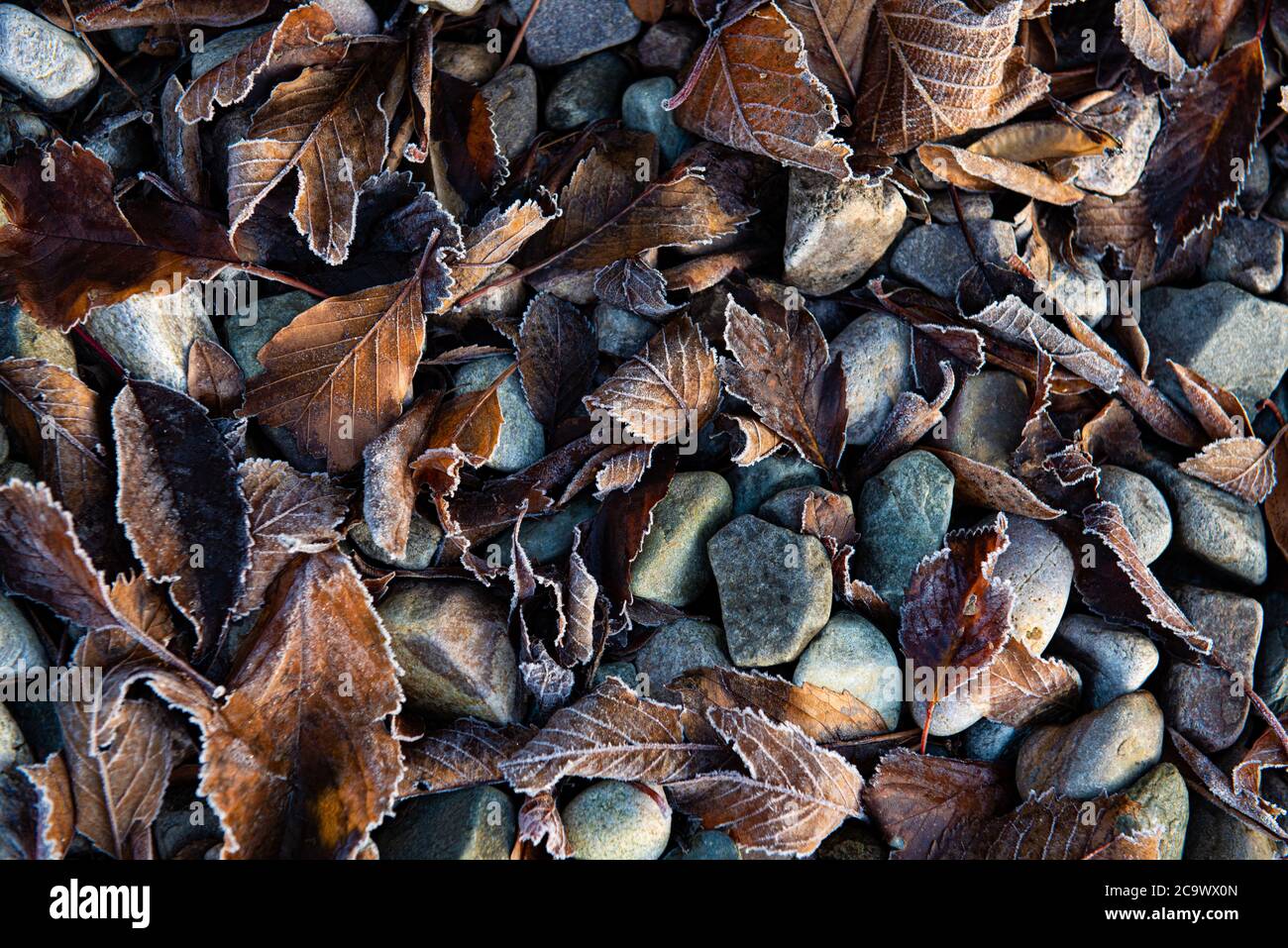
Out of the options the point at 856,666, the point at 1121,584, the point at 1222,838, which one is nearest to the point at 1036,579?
the point at 1121,584

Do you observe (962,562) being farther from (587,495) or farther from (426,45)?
(426,45)

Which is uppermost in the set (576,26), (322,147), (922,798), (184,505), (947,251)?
(576,26)

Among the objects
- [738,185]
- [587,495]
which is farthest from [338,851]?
[738,185]

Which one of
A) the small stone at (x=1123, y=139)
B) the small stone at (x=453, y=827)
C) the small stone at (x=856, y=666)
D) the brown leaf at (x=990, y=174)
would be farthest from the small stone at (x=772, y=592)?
the small stone at (x=1123, y=139)

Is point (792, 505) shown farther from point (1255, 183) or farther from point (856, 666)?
point (1255, 183)

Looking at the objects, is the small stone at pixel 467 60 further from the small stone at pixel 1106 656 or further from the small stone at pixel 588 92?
the small stone at pixel 1106 656

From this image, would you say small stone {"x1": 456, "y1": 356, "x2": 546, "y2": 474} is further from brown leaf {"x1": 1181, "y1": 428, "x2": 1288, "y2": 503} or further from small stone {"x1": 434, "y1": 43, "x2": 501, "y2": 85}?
brown leaf {"x1": 1181, "y1": 428, "x2": 1288, "y2": 503}
